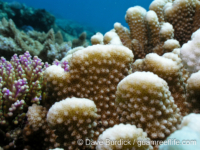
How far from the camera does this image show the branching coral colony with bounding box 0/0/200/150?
0.97m

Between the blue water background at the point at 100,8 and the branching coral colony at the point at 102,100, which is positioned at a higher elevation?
the blue water background at the point at 100,8

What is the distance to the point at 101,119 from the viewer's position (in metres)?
1.34

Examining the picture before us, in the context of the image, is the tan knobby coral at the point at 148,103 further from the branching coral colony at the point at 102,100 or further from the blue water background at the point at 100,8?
the blue water background at the point at 100,8

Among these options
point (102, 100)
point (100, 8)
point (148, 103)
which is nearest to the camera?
point (148, 103)

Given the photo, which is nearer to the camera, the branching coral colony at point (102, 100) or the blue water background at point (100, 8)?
the branching coral colony at point (102, 100)

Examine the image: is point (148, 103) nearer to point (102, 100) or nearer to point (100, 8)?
point (102, 100)

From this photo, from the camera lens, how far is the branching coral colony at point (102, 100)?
38.3 inches

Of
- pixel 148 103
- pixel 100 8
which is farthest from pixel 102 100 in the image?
pixel 100 8

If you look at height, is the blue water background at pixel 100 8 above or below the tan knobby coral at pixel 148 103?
above

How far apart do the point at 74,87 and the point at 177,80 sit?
3.00 ft

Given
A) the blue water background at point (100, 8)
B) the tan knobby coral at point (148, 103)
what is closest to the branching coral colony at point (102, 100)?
the tan knobby coral at point (148, 103)

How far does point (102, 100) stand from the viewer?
135 centimetres

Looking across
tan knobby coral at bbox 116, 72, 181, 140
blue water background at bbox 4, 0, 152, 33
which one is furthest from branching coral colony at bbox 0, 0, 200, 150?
blue water background at bbox 4, 0, 152, 33

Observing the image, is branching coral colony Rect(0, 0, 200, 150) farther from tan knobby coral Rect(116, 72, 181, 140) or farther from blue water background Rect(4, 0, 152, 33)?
blue water background Rect(4, 0, 152, 33)
